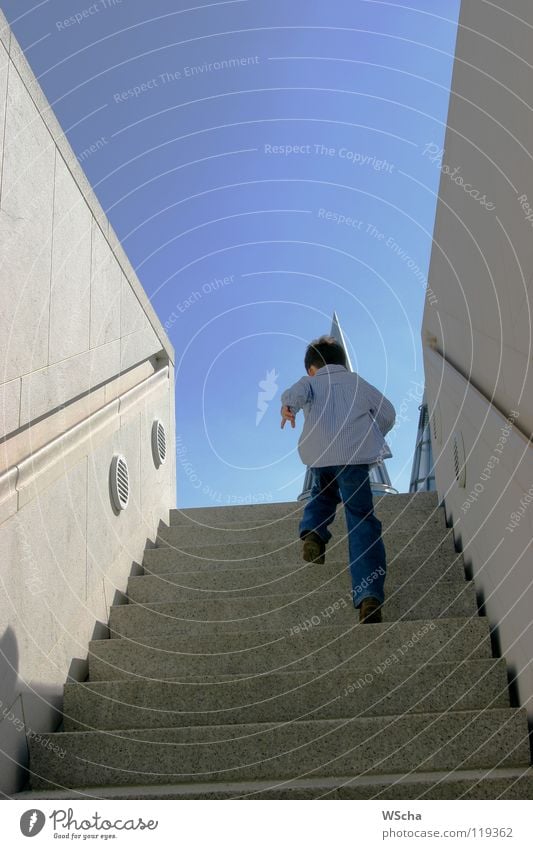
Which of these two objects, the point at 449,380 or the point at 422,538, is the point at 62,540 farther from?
the point at 449,380

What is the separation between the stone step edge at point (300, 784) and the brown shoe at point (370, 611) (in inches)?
33.4

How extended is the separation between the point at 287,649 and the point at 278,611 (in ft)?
1.32

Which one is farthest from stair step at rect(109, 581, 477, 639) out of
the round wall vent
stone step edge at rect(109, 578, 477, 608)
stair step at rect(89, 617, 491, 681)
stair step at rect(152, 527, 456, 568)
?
the round wall vent

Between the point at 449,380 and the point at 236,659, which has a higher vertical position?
the point at 449,380

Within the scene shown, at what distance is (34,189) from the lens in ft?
11.1

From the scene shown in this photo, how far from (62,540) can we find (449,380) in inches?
91.5

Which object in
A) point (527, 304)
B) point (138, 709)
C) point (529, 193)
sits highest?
point (529, 193)

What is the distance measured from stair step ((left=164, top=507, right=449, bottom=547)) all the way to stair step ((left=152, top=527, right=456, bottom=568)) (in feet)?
0.16

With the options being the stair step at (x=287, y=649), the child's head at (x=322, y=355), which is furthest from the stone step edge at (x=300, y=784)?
the child's head at (x=322, y=355)

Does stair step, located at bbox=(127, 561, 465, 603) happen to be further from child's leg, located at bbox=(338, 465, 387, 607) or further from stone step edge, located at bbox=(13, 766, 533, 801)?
stone step edge, located at bbox=(13, 766, 533, 801)

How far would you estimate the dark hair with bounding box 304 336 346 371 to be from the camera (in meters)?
4.32

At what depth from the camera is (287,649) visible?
3352mm
